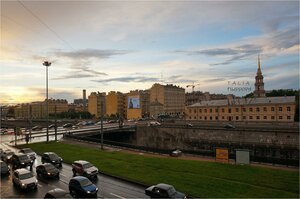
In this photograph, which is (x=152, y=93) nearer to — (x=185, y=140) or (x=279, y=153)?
(x=185, y=140)

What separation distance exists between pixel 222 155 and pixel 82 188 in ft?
68.0

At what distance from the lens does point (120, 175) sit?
28984 mm

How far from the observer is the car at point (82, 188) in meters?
22.3

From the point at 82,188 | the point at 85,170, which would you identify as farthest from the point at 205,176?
the point at 82,188

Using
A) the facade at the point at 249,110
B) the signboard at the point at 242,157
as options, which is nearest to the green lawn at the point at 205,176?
the signboard at the point at 242,157

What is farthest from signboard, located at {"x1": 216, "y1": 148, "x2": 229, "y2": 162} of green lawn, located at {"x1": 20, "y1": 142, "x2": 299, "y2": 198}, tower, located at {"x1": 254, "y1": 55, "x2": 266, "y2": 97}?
tower, located at {"x1": 254, "y1": 55, "x2": 266, "y2": 97}

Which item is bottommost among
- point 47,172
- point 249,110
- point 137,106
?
point 47,172

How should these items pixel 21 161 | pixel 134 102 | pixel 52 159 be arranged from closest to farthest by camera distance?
pixel 21 161 → pixel 52 159 → pixel 134 102

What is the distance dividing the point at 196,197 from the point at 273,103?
239ft

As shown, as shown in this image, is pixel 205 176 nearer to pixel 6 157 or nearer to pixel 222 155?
pixel 222 155

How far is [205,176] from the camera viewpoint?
28.0m

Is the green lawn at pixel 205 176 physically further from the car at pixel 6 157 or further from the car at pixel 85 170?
the car at pixel 6 157

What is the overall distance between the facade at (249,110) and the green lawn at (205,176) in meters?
58.9

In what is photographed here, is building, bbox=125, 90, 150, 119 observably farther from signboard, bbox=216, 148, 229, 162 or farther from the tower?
signboard, bbox=216, 148, 229, 162
